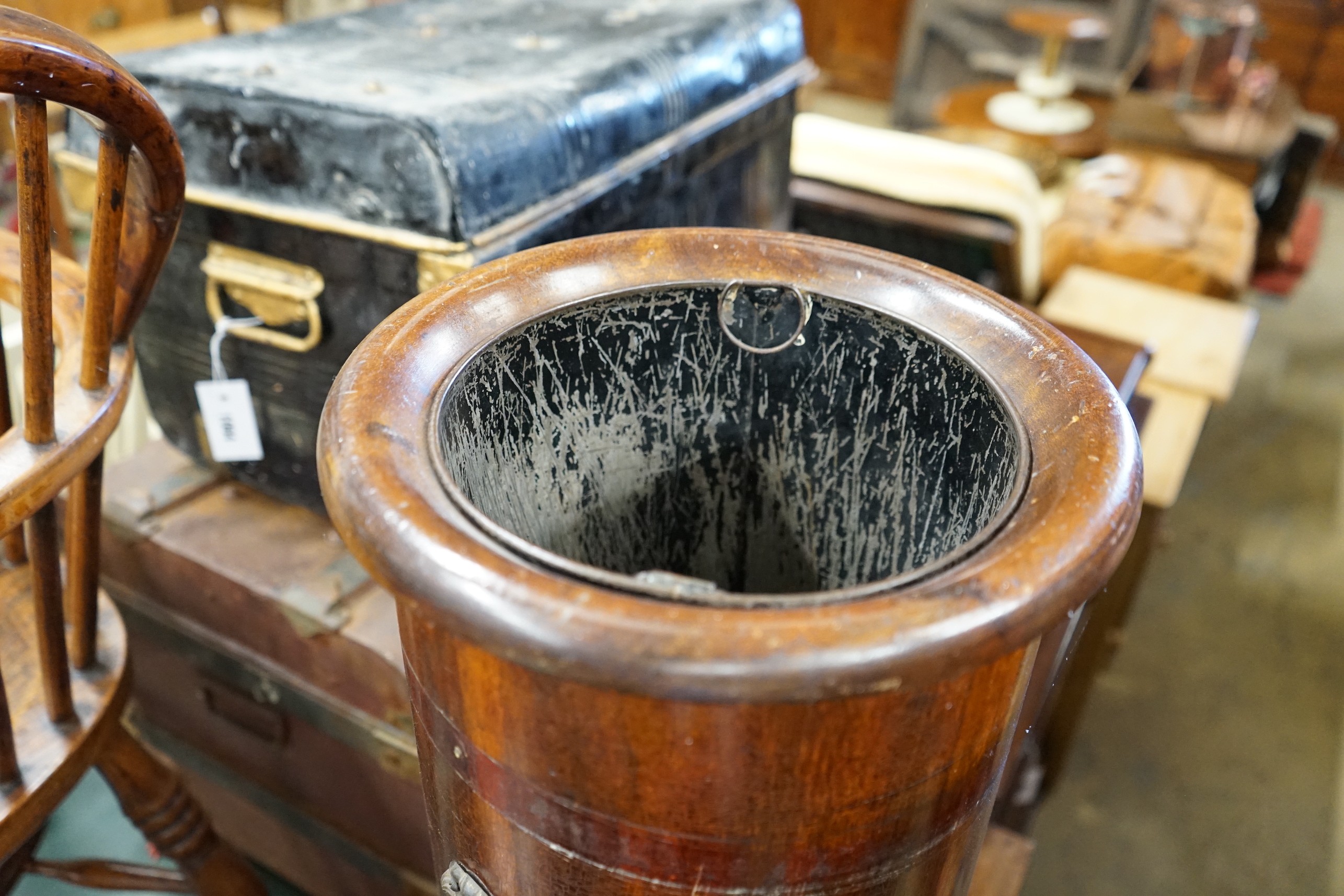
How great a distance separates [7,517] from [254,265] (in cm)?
52

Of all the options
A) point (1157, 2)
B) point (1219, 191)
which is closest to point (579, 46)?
point (1219, 191)

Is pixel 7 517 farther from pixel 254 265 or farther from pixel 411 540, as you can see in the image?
pixel 254 265

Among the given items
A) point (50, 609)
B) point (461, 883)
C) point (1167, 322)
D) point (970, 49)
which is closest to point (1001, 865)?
point (461, 883)

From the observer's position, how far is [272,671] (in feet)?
4.27

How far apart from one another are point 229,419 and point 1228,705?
2.02 meters

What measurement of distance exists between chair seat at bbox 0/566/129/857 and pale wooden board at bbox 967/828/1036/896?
1.01 m

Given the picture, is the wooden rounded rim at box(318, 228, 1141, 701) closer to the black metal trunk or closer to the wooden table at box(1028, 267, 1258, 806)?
the black metal trunk

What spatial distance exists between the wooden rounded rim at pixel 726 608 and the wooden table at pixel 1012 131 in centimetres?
347

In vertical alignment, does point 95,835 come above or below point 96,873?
below

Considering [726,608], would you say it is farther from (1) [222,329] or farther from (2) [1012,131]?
(2) [1012,131]

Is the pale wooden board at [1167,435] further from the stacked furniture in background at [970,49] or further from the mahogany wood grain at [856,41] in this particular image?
the mahogany wood grain at [856,41]

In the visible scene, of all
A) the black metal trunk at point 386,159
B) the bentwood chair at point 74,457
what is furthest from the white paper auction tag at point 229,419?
the bentwood chair at point 74,457

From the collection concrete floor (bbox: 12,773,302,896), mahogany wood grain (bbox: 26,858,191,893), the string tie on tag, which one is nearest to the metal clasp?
mahogany wood grain (bbox: 26,858,191,893)

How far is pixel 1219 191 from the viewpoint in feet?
10.3
